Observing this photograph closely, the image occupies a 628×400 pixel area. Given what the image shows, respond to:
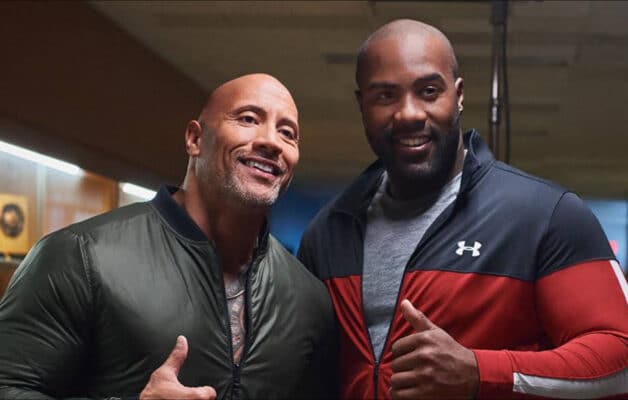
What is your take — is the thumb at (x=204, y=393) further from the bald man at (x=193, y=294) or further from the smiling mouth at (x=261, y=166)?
the smiling mouth at (x=261, y=166)

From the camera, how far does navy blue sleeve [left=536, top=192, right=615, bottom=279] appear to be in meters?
1.63

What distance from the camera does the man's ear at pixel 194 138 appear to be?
6.08 feet

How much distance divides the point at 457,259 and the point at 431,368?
36 centimetres

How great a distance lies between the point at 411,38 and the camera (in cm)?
179

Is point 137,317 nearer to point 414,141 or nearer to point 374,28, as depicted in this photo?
point 414,141

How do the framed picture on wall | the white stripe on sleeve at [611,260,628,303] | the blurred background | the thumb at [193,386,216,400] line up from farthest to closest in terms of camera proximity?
1. the blurred background
2. the framed picture on wall
3. the white stripe on sleeve at [611,260,628,303]
4. the thumb at [193,386,216,400]

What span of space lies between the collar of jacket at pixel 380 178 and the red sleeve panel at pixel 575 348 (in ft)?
0.95

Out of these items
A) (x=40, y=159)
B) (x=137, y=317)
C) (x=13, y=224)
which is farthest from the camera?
(x=40, y=159)

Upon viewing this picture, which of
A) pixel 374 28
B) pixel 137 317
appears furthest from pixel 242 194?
pixel 374 28

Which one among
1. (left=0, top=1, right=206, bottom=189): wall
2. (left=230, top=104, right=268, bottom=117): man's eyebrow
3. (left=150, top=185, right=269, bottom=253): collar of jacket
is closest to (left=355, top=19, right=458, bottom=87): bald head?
(left=230, top=104, right=268, bottom=117): man's eyebrow

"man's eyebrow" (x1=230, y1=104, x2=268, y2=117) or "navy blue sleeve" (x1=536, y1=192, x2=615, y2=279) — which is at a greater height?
"man's eyebrow" (x1=230, y1=104, x2=268, y2=117)

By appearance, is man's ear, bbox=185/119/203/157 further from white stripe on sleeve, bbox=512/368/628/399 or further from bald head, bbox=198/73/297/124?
white stripe on sleeve, bbox=512/368/628/399

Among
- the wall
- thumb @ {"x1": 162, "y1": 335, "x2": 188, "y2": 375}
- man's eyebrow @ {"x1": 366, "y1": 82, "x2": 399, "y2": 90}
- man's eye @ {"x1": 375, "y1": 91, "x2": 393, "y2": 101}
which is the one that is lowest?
thumb @ {"x1": 162, "y1": 335, "x2": 188, "y2": 375}

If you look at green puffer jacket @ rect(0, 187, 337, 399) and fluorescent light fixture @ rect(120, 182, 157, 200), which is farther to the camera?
fluorescent light fixture @ rect(120, 182, 157, 200)
